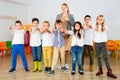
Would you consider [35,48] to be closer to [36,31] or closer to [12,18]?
[36,31]

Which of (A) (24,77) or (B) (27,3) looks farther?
(B) (27,3)

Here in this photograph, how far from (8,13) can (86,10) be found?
327 centimetres

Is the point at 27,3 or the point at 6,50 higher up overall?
the point at 27,3

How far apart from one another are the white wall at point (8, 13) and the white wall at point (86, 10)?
475 millimetres

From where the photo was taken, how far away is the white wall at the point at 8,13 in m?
8.77

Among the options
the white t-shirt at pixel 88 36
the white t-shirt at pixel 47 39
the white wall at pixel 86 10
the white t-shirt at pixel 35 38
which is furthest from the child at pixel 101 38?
the white wall at pixel 86 10

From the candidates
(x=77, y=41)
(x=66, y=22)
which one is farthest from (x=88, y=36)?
(x=66, y=22)

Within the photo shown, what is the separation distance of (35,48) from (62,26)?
813 mm

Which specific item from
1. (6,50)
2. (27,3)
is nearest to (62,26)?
(6,50)

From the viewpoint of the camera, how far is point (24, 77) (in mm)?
4590

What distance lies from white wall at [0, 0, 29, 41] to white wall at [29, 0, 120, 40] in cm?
47

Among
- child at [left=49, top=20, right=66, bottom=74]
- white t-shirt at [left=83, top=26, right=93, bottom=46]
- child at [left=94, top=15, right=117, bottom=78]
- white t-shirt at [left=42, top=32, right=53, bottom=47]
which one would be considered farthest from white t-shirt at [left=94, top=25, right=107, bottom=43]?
white t-shirt at [left=42, top=32, right=53, bottom=47]

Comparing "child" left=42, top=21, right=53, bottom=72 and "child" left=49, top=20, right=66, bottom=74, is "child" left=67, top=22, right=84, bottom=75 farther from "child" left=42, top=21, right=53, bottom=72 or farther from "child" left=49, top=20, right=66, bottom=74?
"child" left=42, top=21, right=53, bottom=72

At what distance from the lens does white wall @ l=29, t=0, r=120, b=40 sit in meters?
8.91
